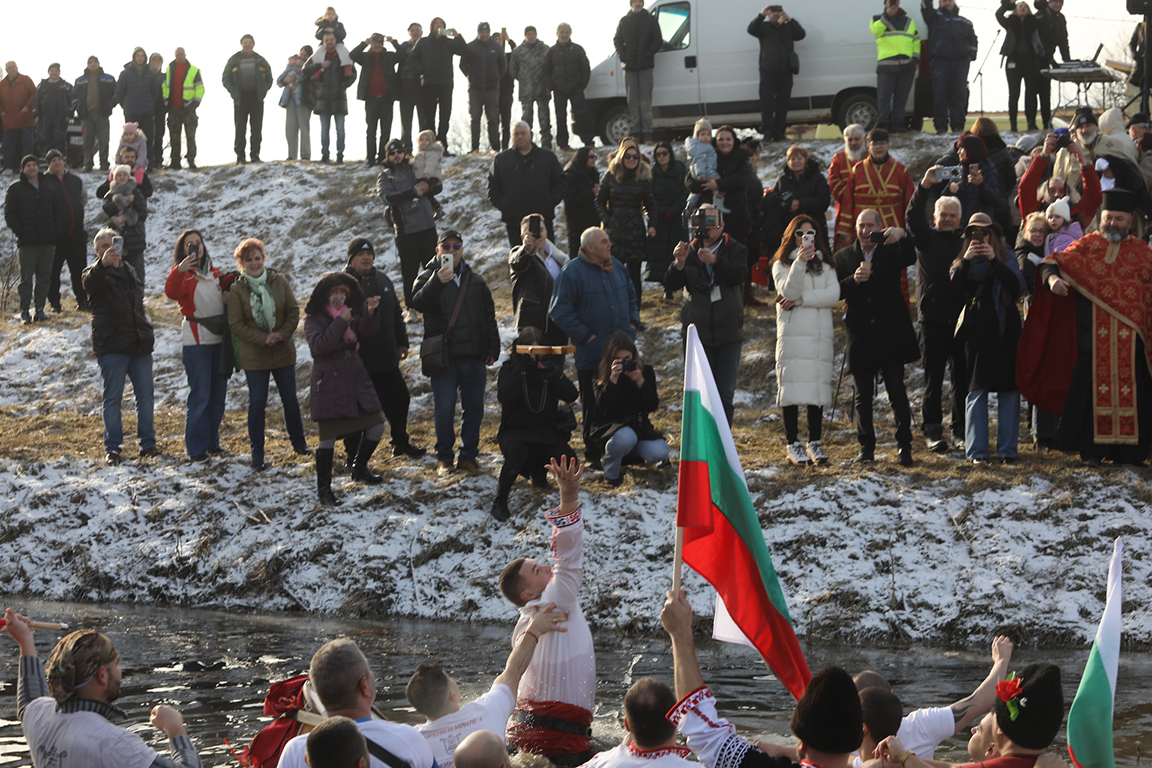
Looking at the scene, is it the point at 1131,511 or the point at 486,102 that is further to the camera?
the point at 486,102

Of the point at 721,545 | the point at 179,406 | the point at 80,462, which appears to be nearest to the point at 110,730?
the point at 721,545

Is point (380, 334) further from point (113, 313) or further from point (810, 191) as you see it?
point (810, 191)

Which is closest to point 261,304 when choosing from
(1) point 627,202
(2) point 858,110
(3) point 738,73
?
(1) point 627,202

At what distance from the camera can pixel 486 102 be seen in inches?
813

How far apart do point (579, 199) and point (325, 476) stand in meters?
5.72

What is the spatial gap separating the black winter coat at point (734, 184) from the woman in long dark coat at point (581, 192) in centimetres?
144

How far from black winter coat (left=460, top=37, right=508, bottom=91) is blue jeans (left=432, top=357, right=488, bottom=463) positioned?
34.2 feet

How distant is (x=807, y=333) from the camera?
10500mm

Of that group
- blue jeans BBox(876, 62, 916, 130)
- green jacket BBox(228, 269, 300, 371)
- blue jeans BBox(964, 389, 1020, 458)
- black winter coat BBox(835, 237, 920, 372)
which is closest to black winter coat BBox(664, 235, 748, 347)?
black winter coat BBox(835, 237, 920, 372)

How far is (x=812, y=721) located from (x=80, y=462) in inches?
391

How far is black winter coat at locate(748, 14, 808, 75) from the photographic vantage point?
731 inches

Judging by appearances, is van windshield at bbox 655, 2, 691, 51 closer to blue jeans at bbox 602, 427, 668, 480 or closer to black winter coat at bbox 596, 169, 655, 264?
black winter coat at bbox 596, 169, 655, 264

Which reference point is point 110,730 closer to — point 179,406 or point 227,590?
point 227,590

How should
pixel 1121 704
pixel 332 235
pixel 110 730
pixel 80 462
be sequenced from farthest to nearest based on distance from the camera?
pixel 332 235 → pixel 80 462 → pixel 1121 704 → pixel 110 730
